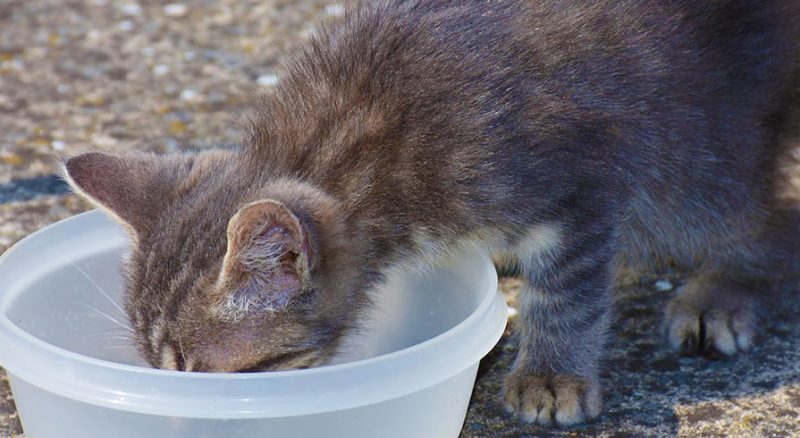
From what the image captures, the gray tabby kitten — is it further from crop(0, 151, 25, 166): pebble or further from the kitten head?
crop(0, 151, 25, 166): pebble

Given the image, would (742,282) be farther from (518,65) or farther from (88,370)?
(88,370)

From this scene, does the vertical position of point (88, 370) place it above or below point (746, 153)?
above

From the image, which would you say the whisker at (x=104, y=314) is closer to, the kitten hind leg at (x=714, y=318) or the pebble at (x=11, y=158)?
the pebble at (x=11, y=158)

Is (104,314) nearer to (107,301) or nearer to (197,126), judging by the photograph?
(107,301)

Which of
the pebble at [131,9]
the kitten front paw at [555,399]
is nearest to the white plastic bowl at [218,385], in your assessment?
the kitten front paw at [555,399]

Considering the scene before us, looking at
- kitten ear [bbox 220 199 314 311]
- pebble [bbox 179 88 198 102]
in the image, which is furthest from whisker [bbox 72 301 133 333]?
pebble [bbox 179 88 198 102]

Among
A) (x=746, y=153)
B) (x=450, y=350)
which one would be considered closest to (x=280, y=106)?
(x=450, y=350)
